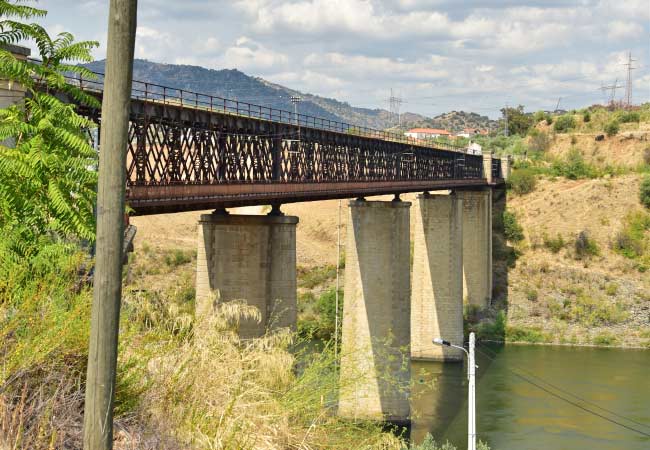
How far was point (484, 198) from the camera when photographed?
67.1m

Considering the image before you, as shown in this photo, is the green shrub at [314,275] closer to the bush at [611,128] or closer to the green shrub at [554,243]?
the green shrub at [554,243]

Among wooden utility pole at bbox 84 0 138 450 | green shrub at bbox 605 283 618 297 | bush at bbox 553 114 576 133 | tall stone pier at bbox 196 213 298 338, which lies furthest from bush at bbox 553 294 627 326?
wooden utility pole at bbox 84 0 138 450

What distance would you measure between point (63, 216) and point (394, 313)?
29.7 metres

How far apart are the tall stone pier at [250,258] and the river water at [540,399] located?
20.1 feet

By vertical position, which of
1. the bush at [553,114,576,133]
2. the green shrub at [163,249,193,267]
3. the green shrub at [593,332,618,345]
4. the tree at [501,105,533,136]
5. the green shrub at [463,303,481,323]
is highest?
the tree at [501,105,533,136]

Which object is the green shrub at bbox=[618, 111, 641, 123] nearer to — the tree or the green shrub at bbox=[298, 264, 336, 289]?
the tree

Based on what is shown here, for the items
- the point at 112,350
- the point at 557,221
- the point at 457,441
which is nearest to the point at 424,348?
the point at 457,441

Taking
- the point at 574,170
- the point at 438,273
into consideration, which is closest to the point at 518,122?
the point at 574,170

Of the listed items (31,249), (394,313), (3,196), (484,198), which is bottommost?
(394,313)

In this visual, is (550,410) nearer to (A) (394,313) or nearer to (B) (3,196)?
(A) (394,313)

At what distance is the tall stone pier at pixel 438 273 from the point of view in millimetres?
53281

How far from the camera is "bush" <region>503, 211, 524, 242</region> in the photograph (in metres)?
71.4

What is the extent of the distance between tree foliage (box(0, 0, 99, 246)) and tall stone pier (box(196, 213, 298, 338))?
1669cm

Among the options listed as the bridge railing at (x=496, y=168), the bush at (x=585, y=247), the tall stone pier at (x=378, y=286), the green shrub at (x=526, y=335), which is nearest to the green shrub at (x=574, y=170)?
the bridge railing at (x=496, y=168)
